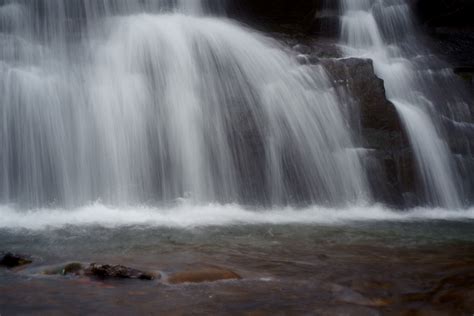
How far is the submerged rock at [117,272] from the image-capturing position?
436cm

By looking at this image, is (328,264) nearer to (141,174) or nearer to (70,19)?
(141,174)

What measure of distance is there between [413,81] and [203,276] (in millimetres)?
10955

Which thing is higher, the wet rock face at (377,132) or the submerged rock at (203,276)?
the wet rock face at (377,132)

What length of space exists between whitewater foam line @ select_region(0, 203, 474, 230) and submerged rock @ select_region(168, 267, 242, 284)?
2.93 metres

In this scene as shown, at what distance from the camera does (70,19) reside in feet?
41.4

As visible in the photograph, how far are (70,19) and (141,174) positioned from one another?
18.7 feet

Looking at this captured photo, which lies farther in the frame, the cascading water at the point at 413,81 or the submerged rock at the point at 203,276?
the cascading water at the point at 413,81

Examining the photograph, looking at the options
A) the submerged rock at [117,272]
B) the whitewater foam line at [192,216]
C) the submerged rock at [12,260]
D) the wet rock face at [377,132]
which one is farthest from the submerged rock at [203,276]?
the wet rock face at [377,132]

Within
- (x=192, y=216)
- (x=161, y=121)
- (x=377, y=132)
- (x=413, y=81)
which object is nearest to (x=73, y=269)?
(x=192, y=216)

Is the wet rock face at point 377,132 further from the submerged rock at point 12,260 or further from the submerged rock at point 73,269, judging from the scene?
the submerged rock at point 12,260

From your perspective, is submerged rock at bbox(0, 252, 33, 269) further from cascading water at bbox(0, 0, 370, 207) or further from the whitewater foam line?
cascading water at bbox(0, 0, 370, 207)

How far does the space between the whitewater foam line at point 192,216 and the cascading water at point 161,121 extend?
36 cm

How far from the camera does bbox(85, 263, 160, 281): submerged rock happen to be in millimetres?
4363

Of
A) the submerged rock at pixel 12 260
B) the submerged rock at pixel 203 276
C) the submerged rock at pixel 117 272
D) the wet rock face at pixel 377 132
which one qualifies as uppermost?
the wet rock face at pixel 377 132
